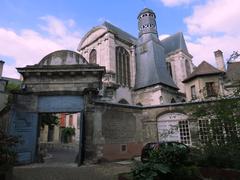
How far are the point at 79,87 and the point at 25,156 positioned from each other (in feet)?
15.1

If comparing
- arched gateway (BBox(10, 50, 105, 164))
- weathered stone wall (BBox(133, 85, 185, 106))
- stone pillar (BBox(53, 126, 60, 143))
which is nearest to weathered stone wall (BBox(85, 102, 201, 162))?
arched gateway (BBox(10, 50, 105, 164))

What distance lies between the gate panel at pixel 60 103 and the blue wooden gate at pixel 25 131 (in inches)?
26.3

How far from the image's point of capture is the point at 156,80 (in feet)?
77.0

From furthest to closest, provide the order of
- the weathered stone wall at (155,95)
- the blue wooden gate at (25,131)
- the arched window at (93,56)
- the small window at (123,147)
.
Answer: the arched window at (93,56) < the weathered stone wall at (155,95) < the small window at (123,147) < the blue wooden gate at (25,131)

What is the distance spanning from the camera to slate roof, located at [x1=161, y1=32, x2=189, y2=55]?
32.9m

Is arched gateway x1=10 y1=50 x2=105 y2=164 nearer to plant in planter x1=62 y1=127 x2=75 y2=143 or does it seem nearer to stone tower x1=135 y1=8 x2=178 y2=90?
stone tower x1=135 y1=8 x2=178 y2=90

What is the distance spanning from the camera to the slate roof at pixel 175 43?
32872mm

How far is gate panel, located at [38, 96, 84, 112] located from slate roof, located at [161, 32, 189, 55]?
24942 mm

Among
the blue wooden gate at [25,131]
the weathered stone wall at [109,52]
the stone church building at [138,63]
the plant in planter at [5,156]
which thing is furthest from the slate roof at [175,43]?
the plant in planter at [5,156]

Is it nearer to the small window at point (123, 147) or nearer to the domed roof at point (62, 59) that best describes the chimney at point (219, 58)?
the small window at point (123, 147)

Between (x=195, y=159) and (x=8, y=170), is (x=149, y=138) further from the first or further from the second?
(x=8, y=170)

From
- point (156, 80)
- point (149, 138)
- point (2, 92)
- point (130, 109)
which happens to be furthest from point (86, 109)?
point (156, 80)

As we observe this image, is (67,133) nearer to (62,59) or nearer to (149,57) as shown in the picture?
(149,57)

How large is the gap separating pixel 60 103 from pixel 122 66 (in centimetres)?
1553
